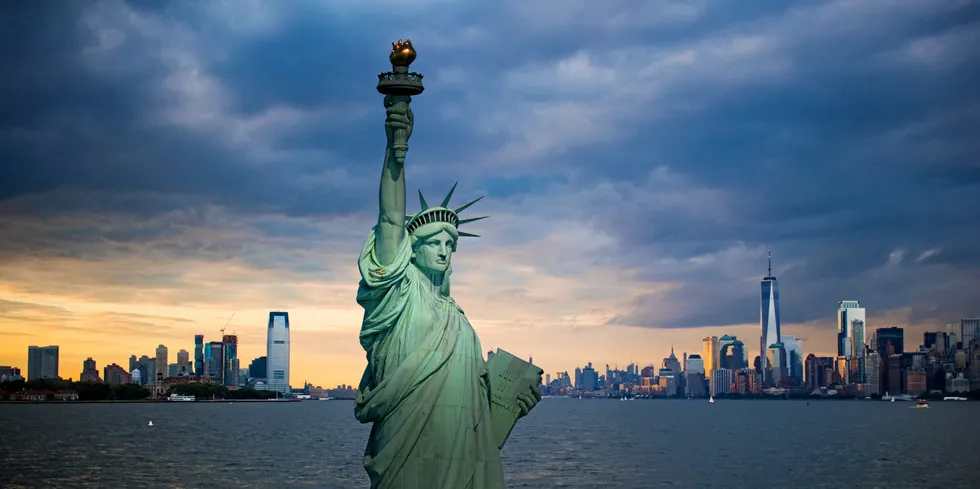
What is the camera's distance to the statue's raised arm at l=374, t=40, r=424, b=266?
19453 mm

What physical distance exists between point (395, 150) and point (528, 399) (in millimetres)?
4803

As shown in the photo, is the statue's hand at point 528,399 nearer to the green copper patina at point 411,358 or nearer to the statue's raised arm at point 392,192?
the green copper patina at point 411,358

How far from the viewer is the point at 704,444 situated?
96.0m

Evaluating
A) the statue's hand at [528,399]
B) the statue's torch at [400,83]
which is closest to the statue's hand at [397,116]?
the statue's torch at [400,83]

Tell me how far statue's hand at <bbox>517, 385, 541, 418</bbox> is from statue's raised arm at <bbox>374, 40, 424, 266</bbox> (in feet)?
10.8

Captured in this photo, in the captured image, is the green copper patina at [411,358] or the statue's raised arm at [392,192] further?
the statue's raised arm at [392,192]

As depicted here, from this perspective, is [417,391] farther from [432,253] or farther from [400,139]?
[400,139]

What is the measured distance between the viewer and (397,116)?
19.5m

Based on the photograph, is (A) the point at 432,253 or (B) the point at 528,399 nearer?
(A) the point at 432,253

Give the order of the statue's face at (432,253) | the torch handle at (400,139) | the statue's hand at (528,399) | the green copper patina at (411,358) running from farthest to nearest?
the statue's hand at (528,399), the statue's face at (432,253), the torch handle at (400,139), the green copper patina at (411,358)

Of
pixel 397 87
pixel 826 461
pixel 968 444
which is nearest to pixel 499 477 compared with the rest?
pixel 397 87

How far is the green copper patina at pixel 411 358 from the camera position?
19.1 m

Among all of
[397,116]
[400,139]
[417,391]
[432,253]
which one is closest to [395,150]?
[400,139]

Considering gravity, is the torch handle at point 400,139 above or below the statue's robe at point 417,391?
above
